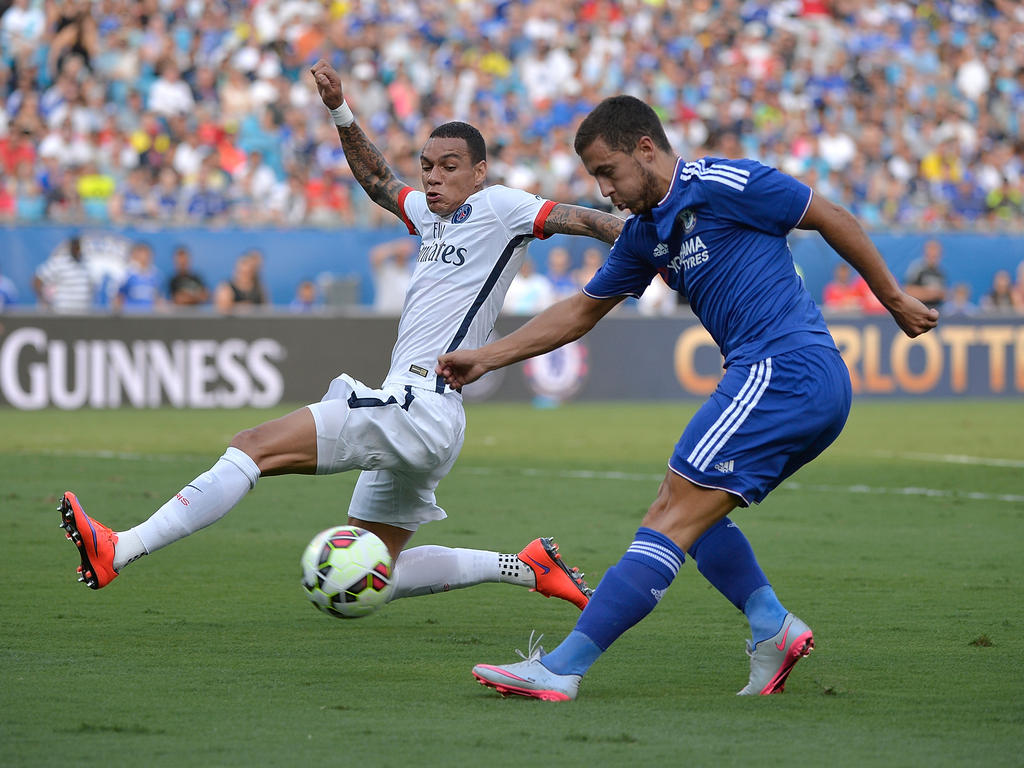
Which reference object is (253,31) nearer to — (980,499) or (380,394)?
(980,499)

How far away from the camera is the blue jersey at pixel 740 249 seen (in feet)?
16.9

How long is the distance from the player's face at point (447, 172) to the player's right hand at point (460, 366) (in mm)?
1006

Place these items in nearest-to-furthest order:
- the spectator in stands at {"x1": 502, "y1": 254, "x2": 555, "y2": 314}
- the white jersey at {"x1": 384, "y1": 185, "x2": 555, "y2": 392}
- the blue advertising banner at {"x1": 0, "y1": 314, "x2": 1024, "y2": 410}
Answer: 1. the white jersey at {"x1": 384, "y1": 185, "x2": 555, "y2": 392}
2. the blue advertising banner at {"x1": 0, "y1": 314, "x2": 1024, "y2": 410}
3. the spectator in stands at {"x1": 502, "y1": 254, "x2": 555, "y2": 314}

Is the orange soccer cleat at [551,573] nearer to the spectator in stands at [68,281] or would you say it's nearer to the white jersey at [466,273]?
the white jersey at [466,273]

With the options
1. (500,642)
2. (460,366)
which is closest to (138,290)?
(500,642)

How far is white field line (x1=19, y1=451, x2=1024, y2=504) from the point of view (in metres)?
11.7

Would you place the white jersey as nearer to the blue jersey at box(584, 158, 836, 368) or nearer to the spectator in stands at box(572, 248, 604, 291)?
the blue jersey at box(584, 158, 836, 368)

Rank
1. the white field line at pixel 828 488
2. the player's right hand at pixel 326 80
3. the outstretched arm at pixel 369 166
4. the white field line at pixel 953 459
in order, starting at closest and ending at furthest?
the player's right hand at pixel 326 80 < the outstretched arm at pixel 369 166 < the white field line at pixel 828 488 < the white field line at pixel 953 459

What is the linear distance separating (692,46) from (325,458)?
2367 cm

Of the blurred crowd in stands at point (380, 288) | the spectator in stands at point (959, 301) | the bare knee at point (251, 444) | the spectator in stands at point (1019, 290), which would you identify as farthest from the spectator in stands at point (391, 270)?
the bare knee at point (251, 444)

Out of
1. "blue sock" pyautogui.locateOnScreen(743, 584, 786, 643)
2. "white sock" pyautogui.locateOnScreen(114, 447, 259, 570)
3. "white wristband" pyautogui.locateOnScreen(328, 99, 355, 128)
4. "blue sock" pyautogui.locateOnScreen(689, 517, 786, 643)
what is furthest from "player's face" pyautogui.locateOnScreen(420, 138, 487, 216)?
"blue sock" pyautogui.locateOnScreen(743, 584, 786, 643)

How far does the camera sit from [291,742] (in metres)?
4.36

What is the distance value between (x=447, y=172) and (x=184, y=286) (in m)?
13.9

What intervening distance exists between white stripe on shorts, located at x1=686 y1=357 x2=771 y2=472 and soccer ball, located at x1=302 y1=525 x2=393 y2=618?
4.43 ft
